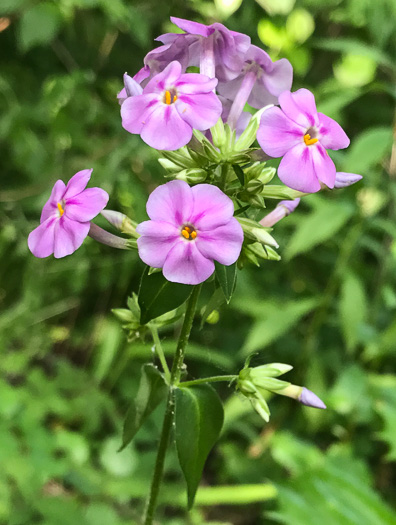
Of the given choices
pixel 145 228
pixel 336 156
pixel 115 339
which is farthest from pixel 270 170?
pixel 115 339

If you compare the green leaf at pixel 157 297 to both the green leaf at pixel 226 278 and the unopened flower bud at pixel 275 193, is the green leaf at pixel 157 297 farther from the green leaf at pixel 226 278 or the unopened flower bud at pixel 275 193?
the unopened flower bud at pixel 275 193

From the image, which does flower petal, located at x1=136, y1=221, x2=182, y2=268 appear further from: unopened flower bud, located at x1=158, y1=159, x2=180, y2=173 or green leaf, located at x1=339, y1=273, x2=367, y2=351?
green leaf, located at x1=339, y1=273, x2=367, y2=351

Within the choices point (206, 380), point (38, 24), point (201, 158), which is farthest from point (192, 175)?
point (38, 24)

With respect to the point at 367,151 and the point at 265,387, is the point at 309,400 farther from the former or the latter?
the point at 367,151

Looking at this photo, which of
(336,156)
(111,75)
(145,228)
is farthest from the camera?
(111,75)

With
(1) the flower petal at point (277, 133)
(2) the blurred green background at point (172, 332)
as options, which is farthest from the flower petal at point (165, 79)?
(2) the blurred green background at point (172, 332)

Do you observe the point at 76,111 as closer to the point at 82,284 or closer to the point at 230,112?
the point at 82,284
